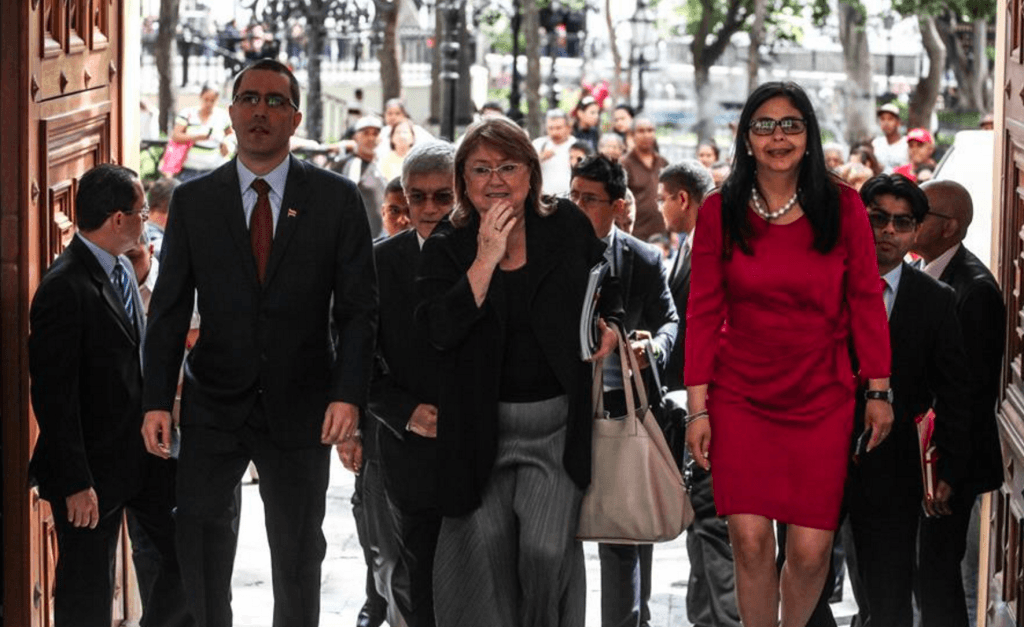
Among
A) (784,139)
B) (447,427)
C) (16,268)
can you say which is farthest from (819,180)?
(16,268)

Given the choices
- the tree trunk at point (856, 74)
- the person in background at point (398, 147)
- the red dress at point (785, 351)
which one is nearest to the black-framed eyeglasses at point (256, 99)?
the red dress at point (785, 351)

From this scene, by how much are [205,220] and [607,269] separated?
1318 mm

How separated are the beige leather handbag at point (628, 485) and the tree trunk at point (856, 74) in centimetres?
3426

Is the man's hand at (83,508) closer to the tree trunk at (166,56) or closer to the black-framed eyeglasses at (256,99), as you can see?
the black-framed eyeglasses at (256,99)

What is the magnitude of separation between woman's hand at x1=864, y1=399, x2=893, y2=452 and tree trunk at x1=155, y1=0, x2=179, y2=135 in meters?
25.3

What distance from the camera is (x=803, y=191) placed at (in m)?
6.77

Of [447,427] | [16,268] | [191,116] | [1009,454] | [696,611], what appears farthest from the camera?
[191,116]

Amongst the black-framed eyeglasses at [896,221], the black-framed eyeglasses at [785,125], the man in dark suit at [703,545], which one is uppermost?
the black-framed eyeglasses at [785,125]

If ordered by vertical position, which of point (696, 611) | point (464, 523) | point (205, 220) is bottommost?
point (696, 611)

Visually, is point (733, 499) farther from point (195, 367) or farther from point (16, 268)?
point (16, 268)

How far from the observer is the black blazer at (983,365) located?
7562 millimetres

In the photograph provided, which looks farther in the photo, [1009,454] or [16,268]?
[1009,454]

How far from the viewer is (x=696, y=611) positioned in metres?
8.58

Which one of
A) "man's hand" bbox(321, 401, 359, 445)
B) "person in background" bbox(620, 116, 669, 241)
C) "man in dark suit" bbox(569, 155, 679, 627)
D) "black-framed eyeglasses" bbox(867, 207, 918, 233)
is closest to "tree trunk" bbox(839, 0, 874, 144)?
"person in background" bbox(620, 116, 669, 241)
